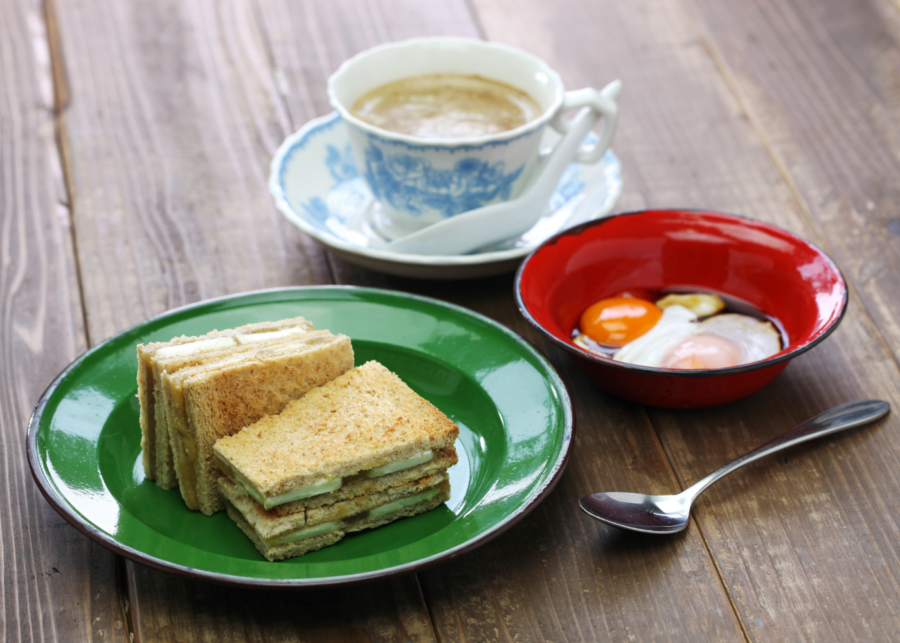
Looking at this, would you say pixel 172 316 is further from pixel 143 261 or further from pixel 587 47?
pixel 587 47

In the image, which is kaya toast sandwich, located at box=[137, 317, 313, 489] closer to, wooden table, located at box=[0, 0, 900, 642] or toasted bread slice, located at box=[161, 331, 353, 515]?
toasted bread slice, located at box=[161, 331, 353, 515]

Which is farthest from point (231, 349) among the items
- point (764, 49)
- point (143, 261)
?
point (764, 49)

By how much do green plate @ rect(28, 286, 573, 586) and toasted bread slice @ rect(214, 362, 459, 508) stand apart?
0.09 meters

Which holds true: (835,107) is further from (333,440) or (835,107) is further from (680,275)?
(333,440)

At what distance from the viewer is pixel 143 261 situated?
192 centimetres

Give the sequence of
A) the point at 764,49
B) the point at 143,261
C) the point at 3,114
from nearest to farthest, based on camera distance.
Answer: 1. the point at 143,261
2. the point at 3,114
3. the point at 764,49

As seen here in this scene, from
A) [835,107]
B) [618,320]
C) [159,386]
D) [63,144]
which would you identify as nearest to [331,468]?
[159,386]

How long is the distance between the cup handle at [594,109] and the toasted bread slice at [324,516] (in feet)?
2.94

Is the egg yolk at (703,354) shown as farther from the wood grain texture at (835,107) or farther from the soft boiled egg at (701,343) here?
the wood grain texture at (835,107)

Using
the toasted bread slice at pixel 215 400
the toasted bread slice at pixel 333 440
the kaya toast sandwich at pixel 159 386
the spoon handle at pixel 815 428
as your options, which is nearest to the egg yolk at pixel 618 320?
the spoon handle at pixel 815 428

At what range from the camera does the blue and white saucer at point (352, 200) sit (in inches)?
67.3

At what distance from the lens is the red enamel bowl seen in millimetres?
1427

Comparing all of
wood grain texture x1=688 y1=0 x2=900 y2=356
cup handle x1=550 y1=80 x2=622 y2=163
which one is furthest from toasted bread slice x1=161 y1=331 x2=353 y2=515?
wood grain texture x1=688 y1=0 x2=900 y2=356

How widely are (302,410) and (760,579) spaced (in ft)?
2.32
